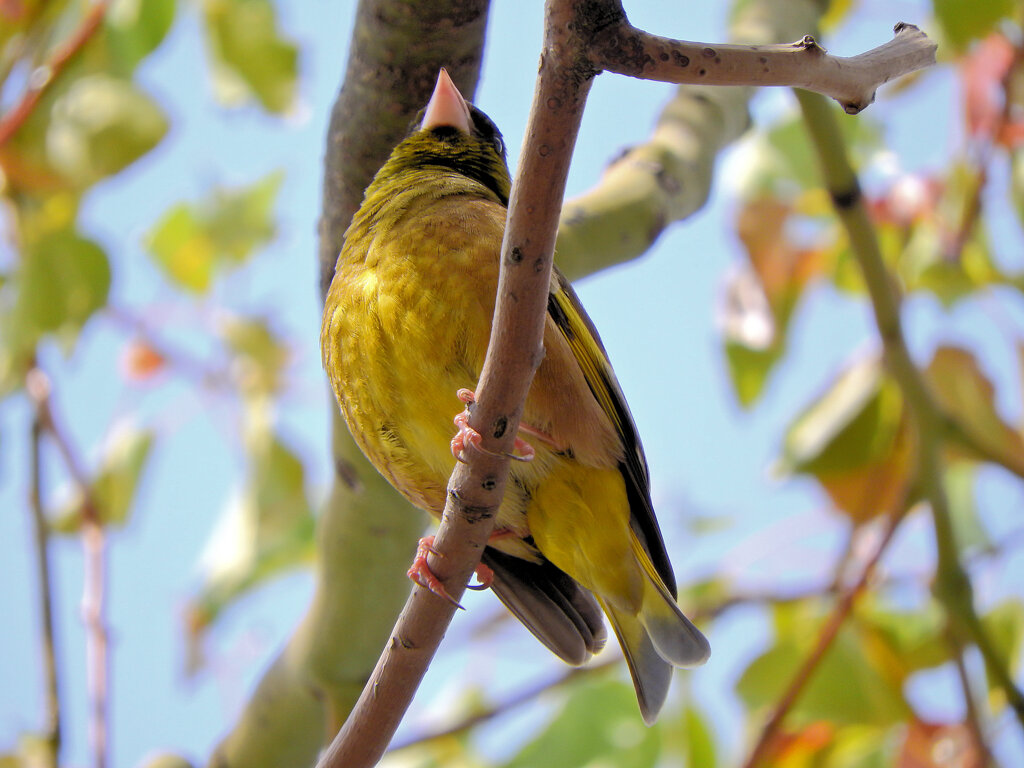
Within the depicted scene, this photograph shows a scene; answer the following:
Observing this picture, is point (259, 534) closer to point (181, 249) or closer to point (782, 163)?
point (181, 249)

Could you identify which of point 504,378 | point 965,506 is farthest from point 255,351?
point 965,506

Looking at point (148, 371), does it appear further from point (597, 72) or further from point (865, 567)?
point (597, 72)

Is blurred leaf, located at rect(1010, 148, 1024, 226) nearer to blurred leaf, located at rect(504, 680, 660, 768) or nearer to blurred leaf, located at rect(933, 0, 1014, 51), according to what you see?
blurred leaf, located at rect(933, 0, 1014, 51)

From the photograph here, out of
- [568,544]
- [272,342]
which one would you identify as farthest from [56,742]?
[568,544]

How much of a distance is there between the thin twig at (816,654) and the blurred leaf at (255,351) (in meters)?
2.06

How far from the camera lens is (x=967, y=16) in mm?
2770

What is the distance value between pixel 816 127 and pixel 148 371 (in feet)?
8.16

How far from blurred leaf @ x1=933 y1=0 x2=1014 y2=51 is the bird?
1.33m

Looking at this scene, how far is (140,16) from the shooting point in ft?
9.50

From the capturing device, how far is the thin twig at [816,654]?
276 cm

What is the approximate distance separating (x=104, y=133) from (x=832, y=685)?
2507 mm

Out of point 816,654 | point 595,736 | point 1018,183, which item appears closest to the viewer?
point 816,654

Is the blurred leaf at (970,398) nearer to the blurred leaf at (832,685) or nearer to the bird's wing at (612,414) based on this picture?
the blurred leaf at (832,685)

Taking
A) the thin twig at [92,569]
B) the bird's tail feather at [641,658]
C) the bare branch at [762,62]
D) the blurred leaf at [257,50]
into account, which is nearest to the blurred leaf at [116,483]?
the thin twig at [92,569]
